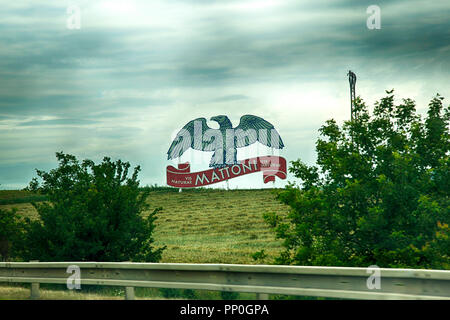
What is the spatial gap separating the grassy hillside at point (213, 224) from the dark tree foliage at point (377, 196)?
57.2 inches

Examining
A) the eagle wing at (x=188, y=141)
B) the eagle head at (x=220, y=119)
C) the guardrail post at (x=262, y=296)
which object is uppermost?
the eagle head at (x=220, y=119)

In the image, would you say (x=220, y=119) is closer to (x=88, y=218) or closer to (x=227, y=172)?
(x=227, y=172)

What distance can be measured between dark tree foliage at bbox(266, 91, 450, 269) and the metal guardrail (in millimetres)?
4662

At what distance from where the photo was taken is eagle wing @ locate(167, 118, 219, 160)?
4984 centimetres

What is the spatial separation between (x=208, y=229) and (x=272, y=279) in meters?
28.6

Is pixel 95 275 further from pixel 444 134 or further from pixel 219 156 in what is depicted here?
pixel 219 156

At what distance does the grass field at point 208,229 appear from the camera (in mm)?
13803

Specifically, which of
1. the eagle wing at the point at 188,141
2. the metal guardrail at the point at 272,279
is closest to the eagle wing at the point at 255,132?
the eagle wing at the point at 188,141

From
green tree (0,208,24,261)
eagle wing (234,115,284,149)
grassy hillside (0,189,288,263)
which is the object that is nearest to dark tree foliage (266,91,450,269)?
grassy hillside (0,189,288,263)

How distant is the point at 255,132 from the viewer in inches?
1892

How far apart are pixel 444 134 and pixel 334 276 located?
7205 mm

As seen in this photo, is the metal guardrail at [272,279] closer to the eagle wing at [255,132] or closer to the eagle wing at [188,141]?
the eagle wing at [255,132]
